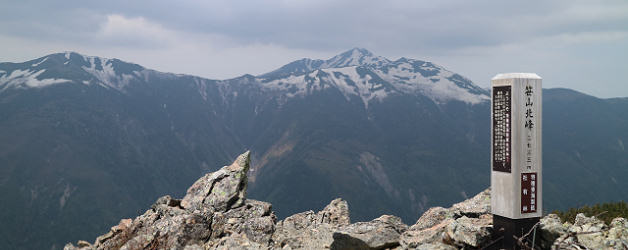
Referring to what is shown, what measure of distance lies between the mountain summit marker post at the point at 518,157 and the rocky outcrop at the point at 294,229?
2.26 ft

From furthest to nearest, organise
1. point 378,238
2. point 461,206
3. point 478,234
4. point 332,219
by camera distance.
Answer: point 332,219, point 461,206, point 378,238, point 478,234

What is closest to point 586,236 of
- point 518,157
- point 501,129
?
point 518,157

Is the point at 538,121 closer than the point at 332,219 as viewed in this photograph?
Yes

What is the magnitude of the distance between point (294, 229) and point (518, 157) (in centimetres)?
1138

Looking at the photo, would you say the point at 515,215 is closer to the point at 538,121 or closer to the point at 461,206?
the point at 538,121

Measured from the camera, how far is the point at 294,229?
21.4m

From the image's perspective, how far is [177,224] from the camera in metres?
20.0

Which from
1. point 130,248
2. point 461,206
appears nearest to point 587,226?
point 461,206

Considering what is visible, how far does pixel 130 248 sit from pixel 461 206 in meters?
17.4

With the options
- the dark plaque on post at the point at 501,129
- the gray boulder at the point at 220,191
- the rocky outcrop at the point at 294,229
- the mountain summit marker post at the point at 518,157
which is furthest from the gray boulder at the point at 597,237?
the gray boulder at the point at 220,191

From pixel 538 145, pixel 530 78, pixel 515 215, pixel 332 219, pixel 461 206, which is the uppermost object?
pixel 530 78

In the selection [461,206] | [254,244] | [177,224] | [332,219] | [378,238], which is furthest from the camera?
[332,219]

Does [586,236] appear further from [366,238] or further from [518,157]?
[366,238]

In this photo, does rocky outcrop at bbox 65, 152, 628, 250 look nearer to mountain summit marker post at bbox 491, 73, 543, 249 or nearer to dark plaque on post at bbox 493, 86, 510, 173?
mountain summit marker post at bbox 491, 73, 543, 249
